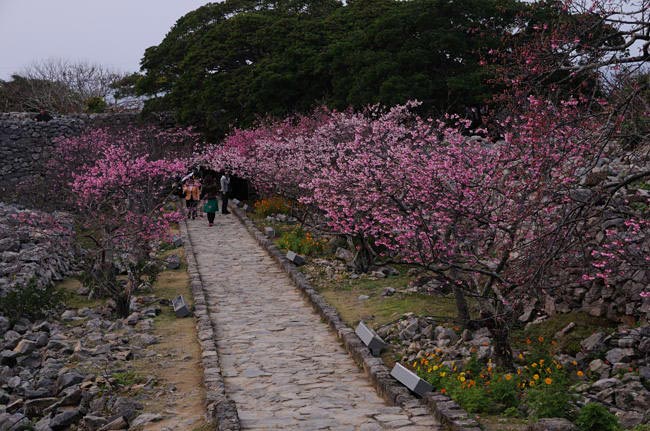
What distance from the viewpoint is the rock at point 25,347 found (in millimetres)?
10922

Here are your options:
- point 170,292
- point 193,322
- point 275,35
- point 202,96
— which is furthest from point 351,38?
point 193,322

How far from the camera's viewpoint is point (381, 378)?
8820mm

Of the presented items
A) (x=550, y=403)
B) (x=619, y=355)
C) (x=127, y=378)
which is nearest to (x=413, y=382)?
(x=550, y=403)

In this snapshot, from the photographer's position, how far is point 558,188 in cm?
865

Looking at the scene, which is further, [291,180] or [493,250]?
[291,180]

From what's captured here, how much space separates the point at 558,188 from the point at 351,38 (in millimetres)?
21195

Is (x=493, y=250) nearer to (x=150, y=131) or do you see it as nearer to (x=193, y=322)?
(x=193, y=322)

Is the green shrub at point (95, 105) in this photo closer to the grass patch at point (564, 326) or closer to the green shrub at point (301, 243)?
the green shrub at point (301, 243)

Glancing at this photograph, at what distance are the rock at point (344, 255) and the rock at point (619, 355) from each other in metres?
8.42

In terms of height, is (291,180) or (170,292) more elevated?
(291,180)

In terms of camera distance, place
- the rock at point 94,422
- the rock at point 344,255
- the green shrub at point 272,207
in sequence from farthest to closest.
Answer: the green shrub at point 272,207
the rock at point 344,255
the rock at point 94,422

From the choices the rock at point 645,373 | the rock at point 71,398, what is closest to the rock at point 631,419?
the rock at point 645,373

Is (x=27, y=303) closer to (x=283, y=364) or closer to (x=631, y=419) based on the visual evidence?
(x=283, y=364)

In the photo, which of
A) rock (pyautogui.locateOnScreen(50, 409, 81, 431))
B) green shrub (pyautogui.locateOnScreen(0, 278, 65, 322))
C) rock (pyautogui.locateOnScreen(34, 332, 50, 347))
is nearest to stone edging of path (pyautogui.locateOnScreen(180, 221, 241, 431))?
rock (pyautogui.locateOnScreen(50, 409, 81, 431))
